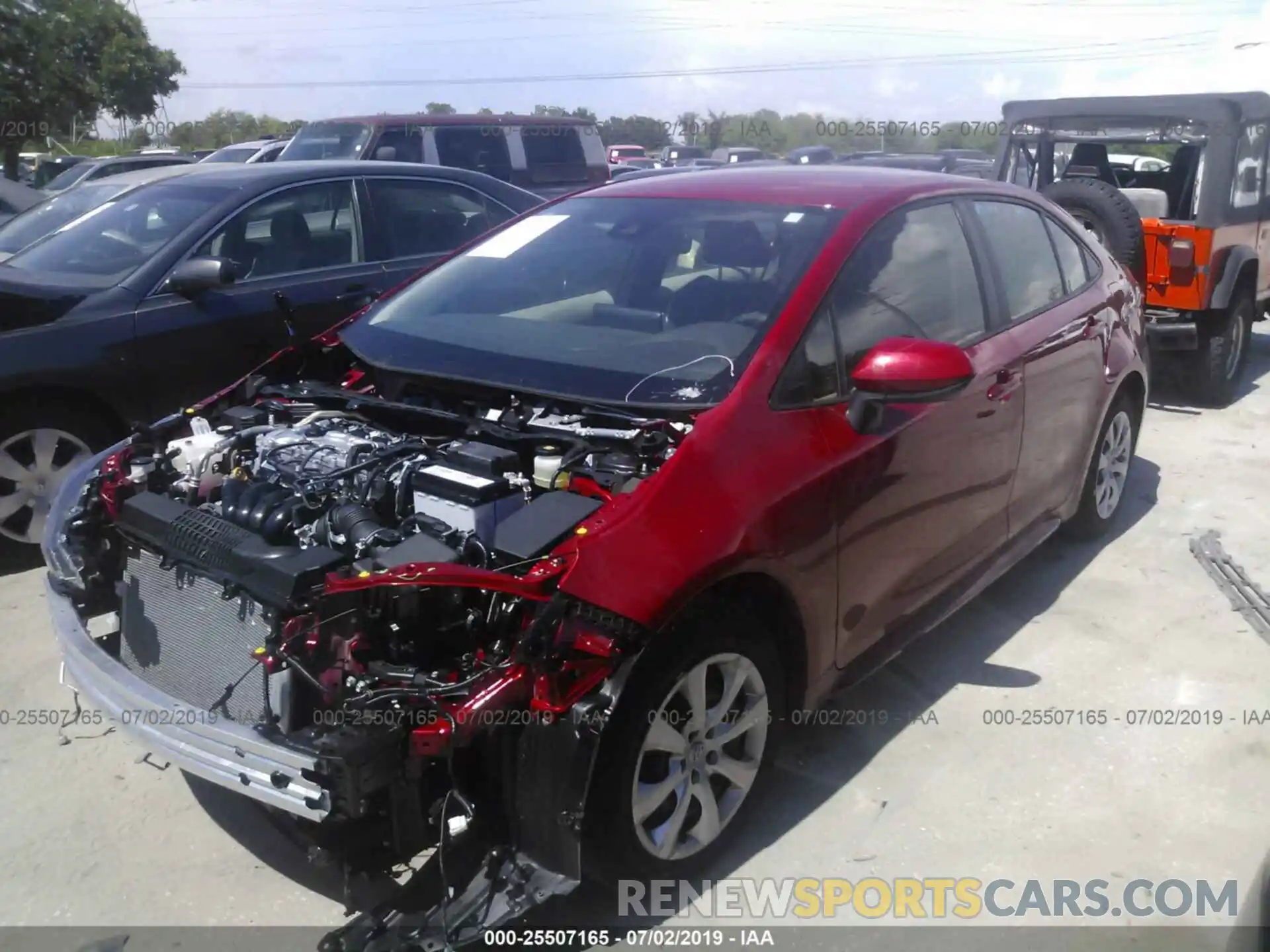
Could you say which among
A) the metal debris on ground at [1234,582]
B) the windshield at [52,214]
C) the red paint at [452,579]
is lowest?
the metal debris on ground at [1234,582]

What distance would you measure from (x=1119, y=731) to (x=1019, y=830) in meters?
0.75

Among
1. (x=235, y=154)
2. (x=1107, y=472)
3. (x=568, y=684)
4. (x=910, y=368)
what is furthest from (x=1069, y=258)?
(x=235, y=154)

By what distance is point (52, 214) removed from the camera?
246 inches

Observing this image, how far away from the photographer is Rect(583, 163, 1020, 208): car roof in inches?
145

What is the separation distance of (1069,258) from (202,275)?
3774 millimetres

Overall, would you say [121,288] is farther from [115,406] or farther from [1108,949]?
[1108,949]

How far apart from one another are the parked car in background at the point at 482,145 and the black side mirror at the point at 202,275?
659 cm

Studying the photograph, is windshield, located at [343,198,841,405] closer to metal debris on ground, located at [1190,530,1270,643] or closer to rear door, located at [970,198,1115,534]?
rear door, located at [970,198,1115,534]

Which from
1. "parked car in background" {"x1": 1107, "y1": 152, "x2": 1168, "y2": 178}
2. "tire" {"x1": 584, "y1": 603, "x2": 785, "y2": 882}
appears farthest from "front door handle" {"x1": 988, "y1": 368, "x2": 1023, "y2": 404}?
"parked car in background" {"x1": 1107, "y1": 152, "x2": 1168, "y2": 178}

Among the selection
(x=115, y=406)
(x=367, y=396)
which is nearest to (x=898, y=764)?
(x=367, y=396)

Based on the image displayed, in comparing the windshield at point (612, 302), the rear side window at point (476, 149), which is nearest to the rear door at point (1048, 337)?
the windshield at point (612, 302)

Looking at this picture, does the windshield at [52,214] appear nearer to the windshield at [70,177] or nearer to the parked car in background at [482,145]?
the parked car in background at [482,145]

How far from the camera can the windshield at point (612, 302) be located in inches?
124

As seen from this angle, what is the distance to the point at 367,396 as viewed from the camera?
11.5ft
